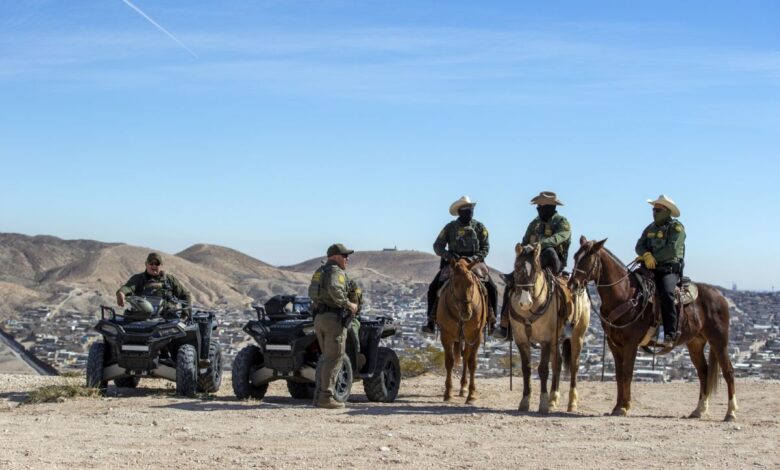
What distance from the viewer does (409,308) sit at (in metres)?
61.5

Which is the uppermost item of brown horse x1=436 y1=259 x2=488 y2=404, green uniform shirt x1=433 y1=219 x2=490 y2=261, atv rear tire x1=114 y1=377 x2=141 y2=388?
green uniform shirt x1=433 y1=219 x2=490 y2=261

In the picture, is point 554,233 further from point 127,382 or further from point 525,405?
point 127,382

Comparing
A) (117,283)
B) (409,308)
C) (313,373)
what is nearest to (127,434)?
(313,373)

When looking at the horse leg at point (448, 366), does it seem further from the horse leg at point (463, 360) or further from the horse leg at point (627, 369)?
the horse leg at point (627, 369)

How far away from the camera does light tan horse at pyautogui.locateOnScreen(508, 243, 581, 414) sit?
15.7 m

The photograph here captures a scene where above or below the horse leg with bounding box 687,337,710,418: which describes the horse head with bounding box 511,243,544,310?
above

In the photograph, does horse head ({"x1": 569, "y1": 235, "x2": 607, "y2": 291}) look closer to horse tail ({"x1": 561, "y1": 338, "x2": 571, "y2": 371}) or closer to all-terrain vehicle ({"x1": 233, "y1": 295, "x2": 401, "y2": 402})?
horse tail ({"x1": 561, "y1": 338, "x2": 571, "y2": 371})

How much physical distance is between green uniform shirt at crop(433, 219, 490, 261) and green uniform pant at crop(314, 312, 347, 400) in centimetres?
354

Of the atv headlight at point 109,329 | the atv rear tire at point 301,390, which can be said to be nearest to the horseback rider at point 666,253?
the atv rear tire at point 301,390

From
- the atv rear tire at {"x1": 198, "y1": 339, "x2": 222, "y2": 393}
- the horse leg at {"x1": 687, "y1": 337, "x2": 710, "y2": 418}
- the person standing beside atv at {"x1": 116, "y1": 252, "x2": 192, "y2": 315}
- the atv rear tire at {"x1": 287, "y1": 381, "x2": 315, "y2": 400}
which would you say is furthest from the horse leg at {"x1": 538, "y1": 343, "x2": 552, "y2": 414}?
the person standing beside atv at {"x1": 116, "y1": 252, "x2": 192, "y2": 315}

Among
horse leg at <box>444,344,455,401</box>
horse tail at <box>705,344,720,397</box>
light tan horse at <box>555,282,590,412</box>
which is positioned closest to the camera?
horse tail at <box>705,344,720,397</box>

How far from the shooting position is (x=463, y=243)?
19.1 metres

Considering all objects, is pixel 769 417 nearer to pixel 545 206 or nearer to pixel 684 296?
pixel 684 296

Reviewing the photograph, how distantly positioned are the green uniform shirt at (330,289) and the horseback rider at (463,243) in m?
3.13
